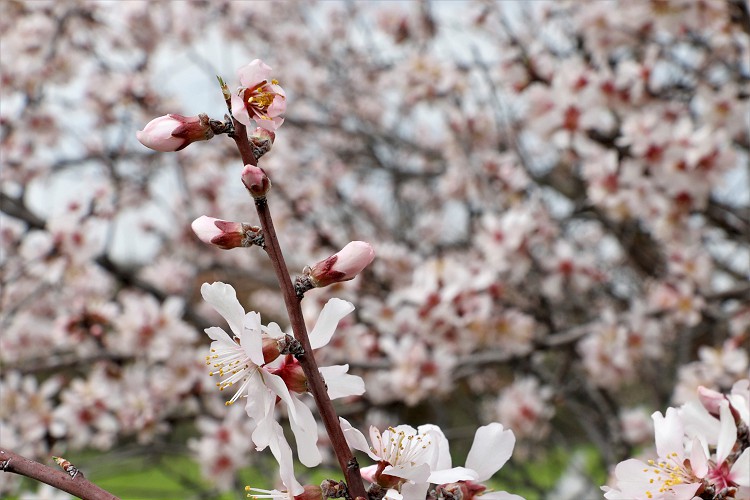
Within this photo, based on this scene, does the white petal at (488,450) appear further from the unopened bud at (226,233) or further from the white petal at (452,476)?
the unopened bud at (226,233)

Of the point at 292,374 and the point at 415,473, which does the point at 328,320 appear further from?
the point at 415,473

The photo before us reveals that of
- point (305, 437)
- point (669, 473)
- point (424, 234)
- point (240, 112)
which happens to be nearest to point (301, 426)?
point (305, 437)

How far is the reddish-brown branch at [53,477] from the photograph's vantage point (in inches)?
27.5

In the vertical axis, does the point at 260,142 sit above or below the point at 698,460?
above

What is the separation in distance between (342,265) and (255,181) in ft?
0.45

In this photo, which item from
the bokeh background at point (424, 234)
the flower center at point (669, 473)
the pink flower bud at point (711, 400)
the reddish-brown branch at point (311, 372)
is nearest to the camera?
the reddish-brown branch at point (311, 372)

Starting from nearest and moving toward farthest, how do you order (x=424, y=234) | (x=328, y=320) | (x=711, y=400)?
(x=328, y=320) → (x=711, y=400) → (x=424, y=234)

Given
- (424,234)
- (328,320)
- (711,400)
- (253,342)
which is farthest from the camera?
(424,234)

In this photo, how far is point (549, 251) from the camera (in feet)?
10.6

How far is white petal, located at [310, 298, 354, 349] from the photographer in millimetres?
790

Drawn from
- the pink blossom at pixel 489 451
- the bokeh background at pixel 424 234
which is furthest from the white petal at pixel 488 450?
the bokeh background at pixel 424 234

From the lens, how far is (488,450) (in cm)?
88

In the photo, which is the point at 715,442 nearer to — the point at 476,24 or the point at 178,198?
the point at 476,24

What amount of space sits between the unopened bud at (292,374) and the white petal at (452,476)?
173 mm
